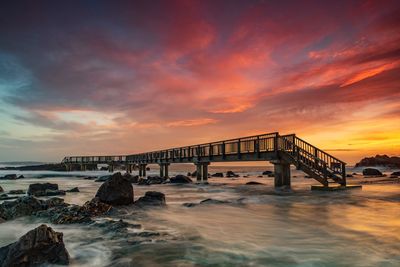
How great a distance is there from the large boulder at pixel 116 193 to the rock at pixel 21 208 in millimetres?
2396

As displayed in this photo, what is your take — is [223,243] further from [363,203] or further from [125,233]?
[363,203]

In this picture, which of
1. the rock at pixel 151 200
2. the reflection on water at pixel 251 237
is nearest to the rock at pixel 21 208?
the reflection on water at pixel 251 237

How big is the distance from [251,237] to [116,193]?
7.63m

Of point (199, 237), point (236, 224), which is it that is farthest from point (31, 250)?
point (236, 224)

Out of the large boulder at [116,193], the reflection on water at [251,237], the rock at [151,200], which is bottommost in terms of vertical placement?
the reflection on water at [251,237]

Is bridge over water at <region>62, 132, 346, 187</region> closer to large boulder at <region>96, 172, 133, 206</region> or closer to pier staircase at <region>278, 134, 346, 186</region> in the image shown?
pier staircase at <region>278, 134, 346, 186</region>

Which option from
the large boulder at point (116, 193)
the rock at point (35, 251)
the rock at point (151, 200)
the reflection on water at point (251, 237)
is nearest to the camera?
the rock at point (35, 251)

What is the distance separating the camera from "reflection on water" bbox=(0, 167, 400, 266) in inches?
268

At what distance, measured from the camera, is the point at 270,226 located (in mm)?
10172

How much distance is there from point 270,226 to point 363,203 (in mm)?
6686

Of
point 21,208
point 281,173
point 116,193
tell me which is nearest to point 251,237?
point 116,193

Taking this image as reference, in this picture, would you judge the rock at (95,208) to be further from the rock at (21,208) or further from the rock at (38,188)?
the rock at (38,188)

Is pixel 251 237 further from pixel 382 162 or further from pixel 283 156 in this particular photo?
pixel 382 162

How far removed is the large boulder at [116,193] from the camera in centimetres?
Result: 1438
